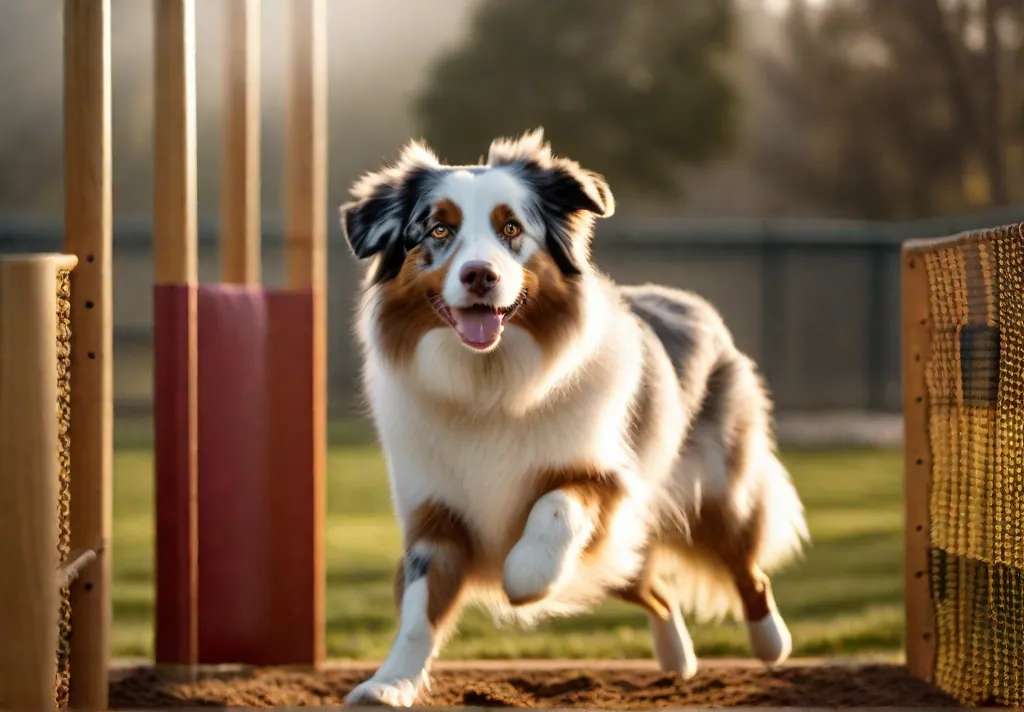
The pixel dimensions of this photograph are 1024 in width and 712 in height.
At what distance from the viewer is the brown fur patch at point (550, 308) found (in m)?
3.17

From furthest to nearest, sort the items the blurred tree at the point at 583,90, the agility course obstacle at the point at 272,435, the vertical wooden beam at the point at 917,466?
the blurred tree at the point at 583,90 < the agility course obstacle at the point at 272,435 < the vertical wooden beam at the point at 917,466

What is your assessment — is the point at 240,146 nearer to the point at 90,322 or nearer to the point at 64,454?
the point at 90,322

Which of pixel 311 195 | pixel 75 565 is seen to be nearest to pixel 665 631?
pixel 311 195

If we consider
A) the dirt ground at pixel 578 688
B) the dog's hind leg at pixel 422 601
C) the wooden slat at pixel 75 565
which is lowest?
the dirt ground at pixel 578 688

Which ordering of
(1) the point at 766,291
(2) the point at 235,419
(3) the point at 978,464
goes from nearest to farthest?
(3) the point at 978,464, (2) the point at 235,419, (1) the point at 766,291

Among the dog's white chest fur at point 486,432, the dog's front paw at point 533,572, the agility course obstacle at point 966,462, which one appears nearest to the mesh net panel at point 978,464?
the agility course obstacle at point 966,462

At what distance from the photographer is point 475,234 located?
117 inches

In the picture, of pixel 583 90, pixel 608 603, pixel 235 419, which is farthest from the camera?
pixel 583 90

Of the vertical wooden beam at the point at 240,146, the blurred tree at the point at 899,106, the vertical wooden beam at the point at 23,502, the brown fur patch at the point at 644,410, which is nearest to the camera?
the vertical wooden beam at the point at 23,502

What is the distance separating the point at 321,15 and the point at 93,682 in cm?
219

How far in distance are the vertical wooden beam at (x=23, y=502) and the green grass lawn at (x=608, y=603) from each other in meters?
2.40

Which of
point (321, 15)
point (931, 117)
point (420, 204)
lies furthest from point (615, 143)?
point (420, 204)

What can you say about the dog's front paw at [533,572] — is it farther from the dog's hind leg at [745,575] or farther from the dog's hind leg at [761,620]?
the dog's hind leg at [761,620]

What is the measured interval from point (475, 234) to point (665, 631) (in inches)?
66.9
